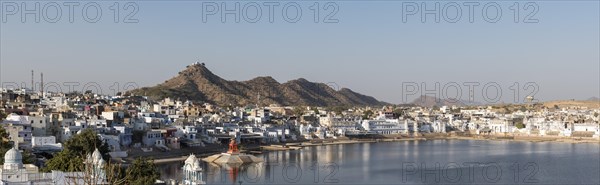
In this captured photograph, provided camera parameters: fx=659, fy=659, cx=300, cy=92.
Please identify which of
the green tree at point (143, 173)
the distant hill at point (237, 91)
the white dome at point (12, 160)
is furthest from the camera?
the distant hill at point (237, 91)

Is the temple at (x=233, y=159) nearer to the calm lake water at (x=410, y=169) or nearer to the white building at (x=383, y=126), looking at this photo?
the calm lake water at (x=410, y=169)

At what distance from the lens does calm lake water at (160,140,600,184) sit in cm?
2277

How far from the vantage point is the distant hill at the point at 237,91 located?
76.2 metres

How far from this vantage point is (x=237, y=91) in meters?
91.2

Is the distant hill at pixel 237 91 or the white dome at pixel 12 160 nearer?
the white dome at pixel 12 160

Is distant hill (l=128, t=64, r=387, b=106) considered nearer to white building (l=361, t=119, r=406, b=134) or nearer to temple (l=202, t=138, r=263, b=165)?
white building (l=361, t=119, r=406, b=134)

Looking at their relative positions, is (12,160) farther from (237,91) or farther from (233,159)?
(237,91)

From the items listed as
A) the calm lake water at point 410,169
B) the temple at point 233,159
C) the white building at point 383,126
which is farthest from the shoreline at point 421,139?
the temple at point 233,159

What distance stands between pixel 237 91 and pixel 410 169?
65.2m

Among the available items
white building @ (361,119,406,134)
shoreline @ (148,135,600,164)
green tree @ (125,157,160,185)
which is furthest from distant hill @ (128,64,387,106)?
green tree @ (125,157,160,185)

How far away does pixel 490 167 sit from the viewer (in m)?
27.9

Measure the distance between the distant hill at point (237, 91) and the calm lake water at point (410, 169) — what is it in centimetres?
3788

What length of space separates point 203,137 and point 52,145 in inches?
574

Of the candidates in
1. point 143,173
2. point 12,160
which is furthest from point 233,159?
point 12,160
